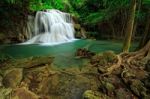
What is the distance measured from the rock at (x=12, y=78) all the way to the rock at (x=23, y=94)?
31cm

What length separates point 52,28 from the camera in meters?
22.2

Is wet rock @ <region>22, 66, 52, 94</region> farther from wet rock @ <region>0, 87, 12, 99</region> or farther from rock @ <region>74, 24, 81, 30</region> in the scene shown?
rock @ <region>74, 24, 81, 30</region>

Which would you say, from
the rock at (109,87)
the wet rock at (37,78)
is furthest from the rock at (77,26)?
the rock at (109,87)

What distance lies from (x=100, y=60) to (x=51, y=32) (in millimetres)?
13817

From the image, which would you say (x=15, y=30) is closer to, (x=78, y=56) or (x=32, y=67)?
(x=78, y=56)

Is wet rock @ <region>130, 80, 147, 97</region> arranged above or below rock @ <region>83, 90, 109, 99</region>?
above

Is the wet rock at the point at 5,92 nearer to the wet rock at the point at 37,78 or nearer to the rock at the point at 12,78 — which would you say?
the rock at the point at 12,78

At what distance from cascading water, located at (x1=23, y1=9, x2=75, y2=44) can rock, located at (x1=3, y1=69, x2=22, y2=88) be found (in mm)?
12629

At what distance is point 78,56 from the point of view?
11273mm

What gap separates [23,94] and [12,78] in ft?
2.57

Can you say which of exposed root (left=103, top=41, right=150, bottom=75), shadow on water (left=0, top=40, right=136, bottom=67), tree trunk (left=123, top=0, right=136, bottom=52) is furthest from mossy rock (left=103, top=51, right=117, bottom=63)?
tree trunk (left=123, top=0, right=136, bottom=52)

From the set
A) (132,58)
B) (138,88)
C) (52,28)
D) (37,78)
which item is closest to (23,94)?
(37,78)

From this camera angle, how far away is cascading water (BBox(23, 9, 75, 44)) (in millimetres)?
20719

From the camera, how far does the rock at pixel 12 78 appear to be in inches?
260
